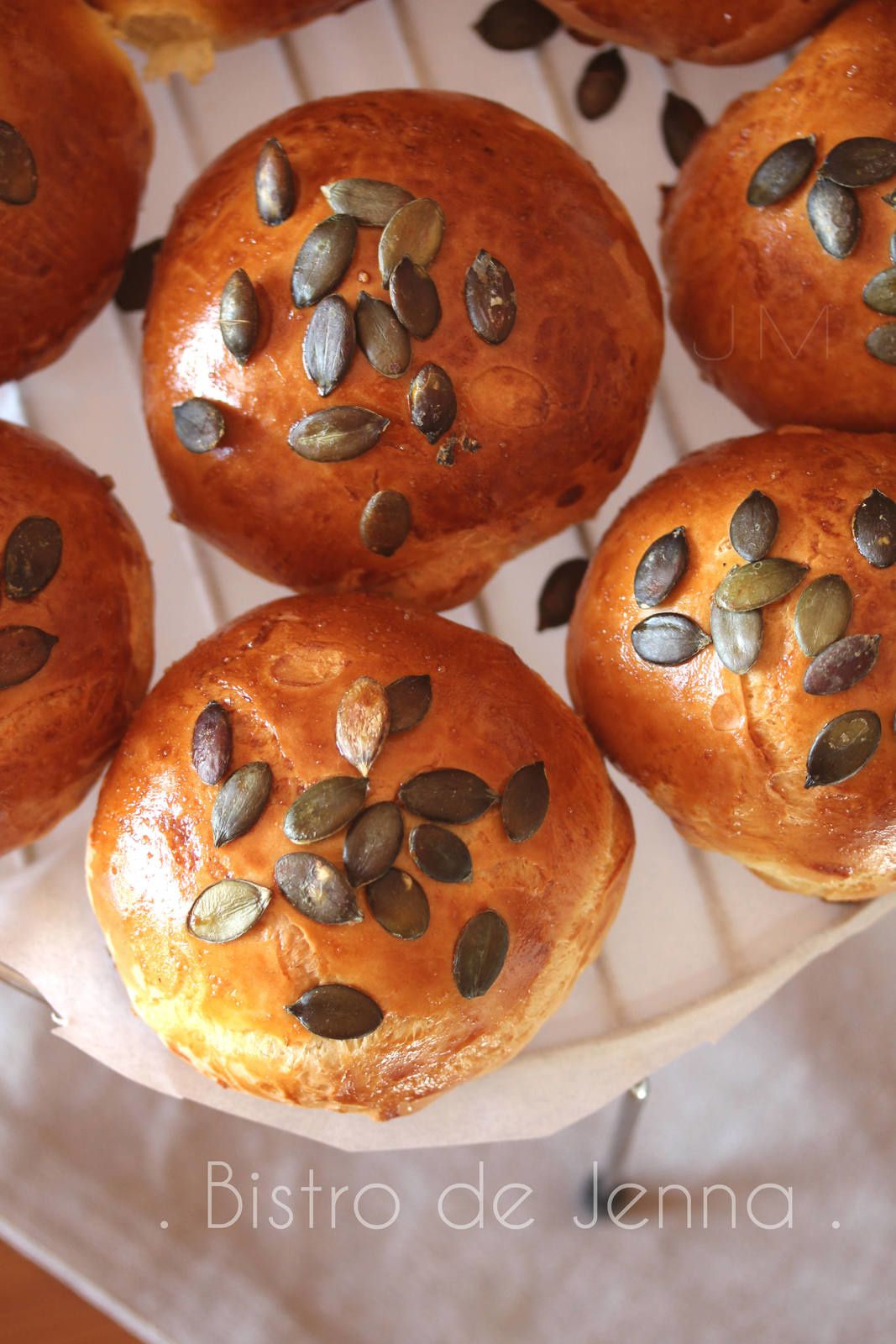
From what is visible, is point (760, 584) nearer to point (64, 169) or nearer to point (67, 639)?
point (67, 639)

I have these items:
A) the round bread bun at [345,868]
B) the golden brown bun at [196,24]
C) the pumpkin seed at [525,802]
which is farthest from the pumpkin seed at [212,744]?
the golden brown bun at [196,24]

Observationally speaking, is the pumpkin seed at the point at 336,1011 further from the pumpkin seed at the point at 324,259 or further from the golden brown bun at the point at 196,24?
the golden brown bun at the point at 196,24

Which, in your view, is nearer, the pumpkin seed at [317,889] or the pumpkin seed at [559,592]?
the pumpkin seed at [317,889]

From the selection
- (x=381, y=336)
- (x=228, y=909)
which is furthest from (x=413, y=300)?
(x=228, y=909)

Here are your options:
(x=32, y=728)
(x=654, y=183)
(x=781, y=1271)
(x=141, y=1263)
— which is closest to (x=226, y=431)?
(x=32, y=728)

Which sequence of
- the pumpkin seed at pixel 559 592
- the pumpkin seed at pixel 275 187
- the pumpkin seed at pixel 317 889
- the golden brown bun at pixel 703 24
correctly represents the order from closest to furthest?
the pumpkin seed at pixel 317 889 < the pumpkin seed at pixel 275 187 < the golden brown bun at pixel 703 24 < the pumpkin seed at pixel 559 592

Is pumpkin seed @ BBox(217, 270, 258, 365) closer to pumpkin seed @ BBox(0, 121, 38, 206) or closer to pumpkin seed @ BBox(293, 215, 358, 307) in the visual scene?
pumpkin seed @ BBox(293, 215, 358, 307)
